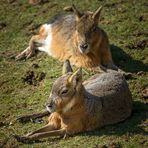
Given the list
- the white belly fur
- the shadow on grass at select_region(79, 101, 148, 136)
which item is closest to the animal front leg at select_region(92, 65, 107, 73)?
the white belly fur

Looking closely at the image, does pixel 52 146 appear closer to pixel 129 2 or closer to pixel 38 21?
pixel 38 21

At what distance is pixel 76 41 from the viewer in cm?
984

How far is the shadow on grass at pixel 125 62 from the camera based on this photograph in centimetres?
980

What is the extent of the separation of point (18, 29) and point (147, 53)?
2.98 metres

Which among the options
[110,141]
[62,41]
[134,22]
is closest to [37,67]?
[62,41]

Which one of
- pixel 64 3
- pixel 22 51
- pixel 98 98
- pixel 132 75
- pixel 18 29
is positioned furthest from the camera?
pixel 64 3

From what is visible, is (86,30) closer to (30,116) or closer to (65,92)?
(30,116)

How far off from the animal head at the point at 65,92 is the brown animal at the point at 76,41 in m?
2.18

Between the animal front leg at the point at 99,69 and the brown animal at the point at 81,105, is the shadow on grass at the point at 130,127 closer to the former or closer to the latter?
the brown animal at the point at 81,105

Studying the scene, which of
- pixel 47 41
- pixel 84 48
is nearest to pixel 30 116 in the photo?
pixel 84 48

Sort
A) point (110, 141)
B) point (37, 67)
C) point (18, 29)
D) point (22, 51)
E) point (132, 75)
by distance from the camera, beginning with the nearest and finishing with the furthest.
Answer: point (110, 141), point (132, 75), point (37, 67), point (22, 51), point (18, 29)

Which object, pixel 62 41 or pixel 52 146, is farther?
pixel 62 41

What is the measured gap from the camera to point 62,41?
34.9 ft

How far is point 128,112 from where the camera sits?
7.93 meters
